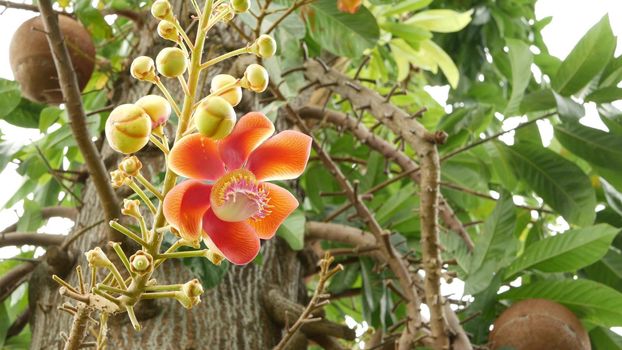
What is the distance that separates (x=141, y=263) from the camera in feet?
1.75

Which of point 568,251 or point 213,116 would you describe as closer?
point 213,116

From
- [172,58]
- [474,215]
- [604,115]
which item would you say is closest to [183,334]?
[172,58]

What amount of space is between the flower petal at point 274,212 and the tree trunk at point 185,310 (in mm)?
679

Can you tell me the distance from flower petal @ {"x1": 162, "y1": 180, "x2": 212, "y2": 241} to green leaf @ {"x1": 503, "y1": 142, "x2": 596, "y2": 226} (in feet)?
3.83

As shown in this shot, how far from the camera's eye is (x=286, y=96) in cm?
152

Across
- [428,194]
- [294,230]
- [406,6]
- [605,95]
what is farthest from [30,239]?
[605,95]

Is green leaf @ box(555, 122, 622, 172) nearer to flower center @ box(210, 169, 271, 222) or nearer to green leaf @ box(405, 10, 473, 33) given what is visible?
green leaf @ box(405, 10, 473, 33)

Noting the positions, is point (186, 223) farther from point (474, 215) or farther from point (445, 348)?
point (474, 215)

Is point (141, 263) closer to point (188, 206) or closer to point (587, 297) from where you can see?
point (188, 206)

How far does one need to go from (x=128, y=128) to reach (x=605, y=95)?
137 cm

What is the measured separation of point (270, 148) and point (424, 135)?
0.78 metres

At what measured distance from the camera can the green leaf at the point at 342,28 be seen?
1.77m

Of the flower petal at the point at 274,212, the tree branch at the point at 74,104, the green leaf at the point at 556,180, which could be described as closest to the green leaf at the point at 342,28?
the green leaf at the point at 556,180

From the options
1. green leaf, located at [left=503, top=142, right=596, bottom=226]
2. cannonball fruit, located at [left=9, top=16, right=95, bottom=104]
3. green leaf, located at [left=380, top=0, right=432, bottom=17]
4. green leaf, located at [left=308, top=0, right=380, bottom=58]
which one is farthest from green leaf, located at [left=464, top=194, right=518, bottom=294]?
cannonball fruit, located at [left=9, top=16, right=95, bottom=104]
